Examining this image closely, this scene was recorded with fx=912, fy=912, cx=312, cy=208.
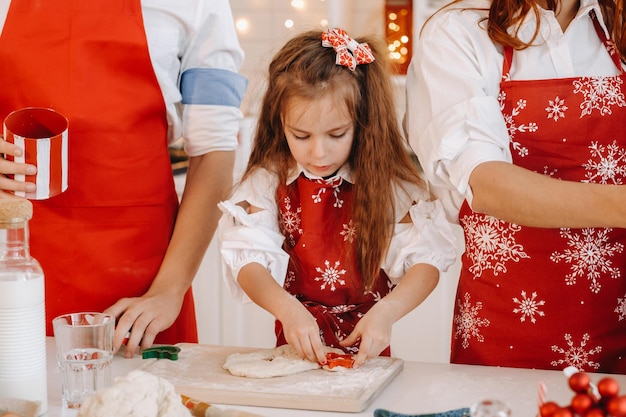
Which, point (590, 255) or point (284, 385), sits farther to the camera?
point (590, 255)

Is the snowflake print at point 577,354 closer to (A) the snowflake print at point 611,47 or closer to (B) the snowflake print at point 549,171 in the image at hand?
(B) the snowflake print at point 549,171

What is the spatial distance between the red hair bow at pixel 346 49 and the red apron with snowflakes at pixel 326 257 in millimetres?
217

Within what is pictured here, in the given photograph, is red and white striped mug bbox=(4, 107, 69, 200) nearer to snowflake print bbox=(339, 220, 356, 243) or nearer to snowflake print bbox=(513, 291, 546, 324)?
snowflake print bbox=(339, 220, 356, 243)

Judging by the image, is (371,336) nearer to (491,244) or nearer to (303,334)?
(303,334)

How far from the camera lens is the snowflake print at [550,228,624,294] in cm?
154

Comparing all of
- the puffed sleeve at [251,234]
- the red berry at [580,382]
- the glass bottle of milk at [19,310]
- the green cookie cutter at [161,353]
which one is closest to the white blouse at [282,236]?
the puffed sleeve at [251,234]

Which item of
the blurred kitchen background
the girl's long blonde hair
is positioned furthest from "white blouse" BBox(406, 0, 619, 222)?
the blurred kitchen background

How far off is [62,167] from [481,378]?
27.3 inches

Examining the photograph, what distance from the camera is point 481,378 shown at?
1.34 metres

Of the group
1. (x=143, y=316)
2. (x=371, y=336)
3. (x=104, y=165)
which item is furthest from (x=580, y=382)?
(x=104, y=165)

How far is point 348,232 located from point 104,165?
0.46 metres

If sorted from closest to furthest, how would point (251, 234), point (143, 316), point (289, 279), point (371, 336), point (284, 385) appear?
point (284, 385), point (371, 336), point (143, 316), point (251, 234), point (289, 279)

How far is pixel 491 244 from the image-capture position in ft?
5.19

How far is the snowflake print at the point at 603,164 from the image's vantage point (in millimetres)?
1527
